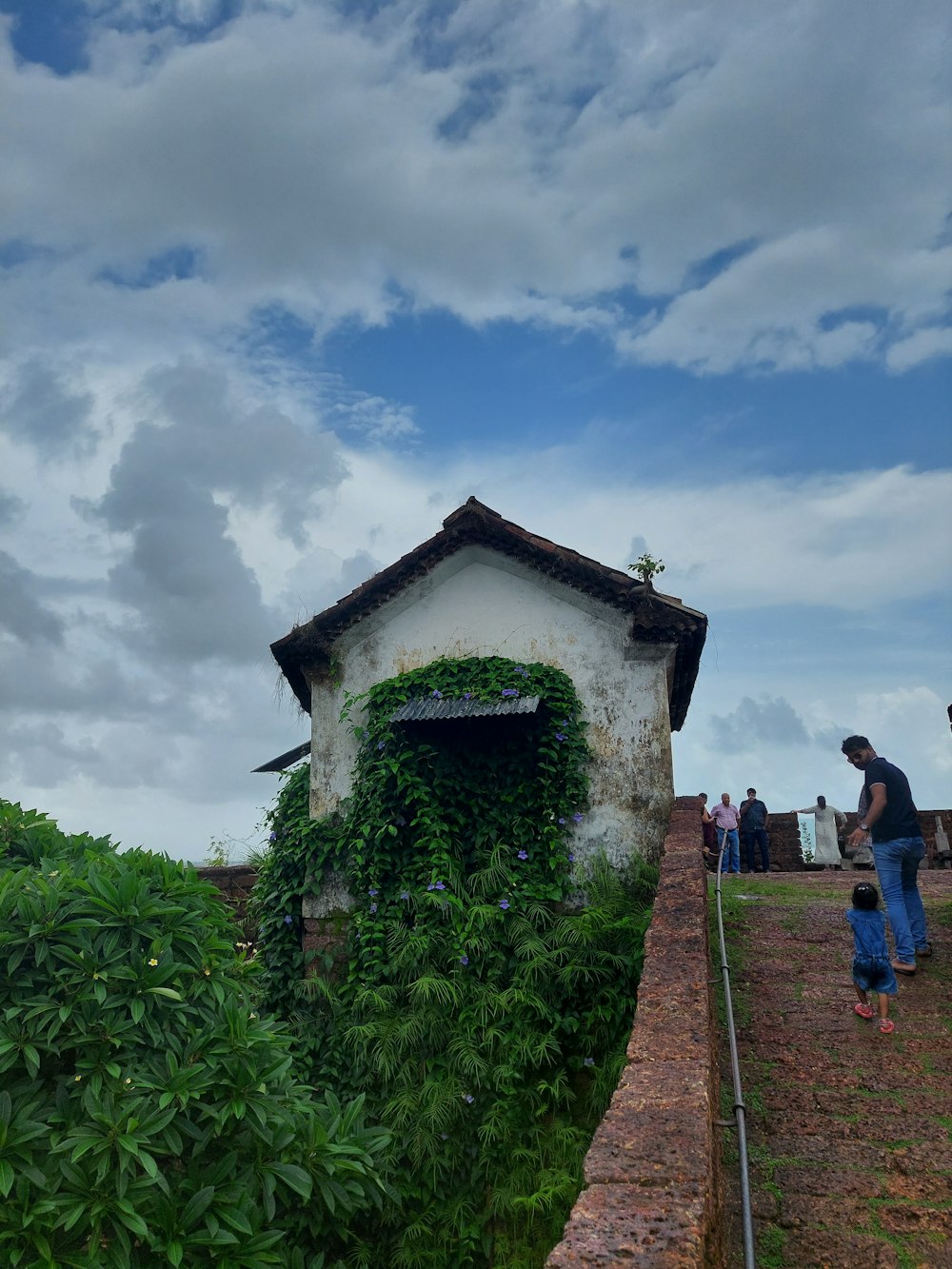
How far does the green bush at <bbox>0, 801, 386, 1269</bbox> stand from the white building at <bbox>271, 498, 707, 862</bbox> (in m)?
4.95

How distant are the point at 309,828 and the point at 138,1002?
5.61 metres

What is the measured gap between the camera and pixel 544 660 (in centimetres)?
1088

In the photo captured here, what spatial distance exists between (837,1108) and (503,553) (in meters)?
7.00

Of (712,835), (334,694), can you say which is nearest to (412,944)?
(334,694)

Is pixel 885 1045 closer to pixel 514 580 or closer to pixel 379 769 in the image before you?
pixel 379 769

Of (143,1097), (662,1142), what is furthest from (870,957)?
(143,1097)

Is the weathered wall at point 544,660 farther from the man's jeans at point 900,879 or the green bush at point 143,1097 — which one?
the green bush at point 143,1097

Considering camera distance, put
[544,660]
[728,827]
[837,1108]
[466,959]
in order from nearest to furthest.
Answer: [837,1108] → [466,959] → [544,660] → [728,827]

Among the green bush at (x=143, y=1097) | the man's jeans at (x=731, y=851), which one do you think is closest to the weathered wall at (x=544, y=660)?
the green bush at (x=143, y=1097)

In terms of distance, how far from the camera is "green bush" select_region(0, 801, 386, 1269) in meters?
4.75

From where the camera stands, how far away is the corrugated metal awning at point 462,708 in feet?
32.1

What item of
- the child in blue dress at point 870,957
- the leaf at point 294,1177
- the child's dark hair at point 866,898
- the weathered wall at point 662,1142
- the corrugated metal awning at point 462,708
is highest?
the corrugated metal awning at point 462,708

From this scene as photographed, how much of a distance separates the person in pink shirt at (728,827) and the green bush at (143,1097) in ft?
32.5

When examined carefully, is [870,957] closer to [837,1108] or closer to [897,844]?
[897,844]
